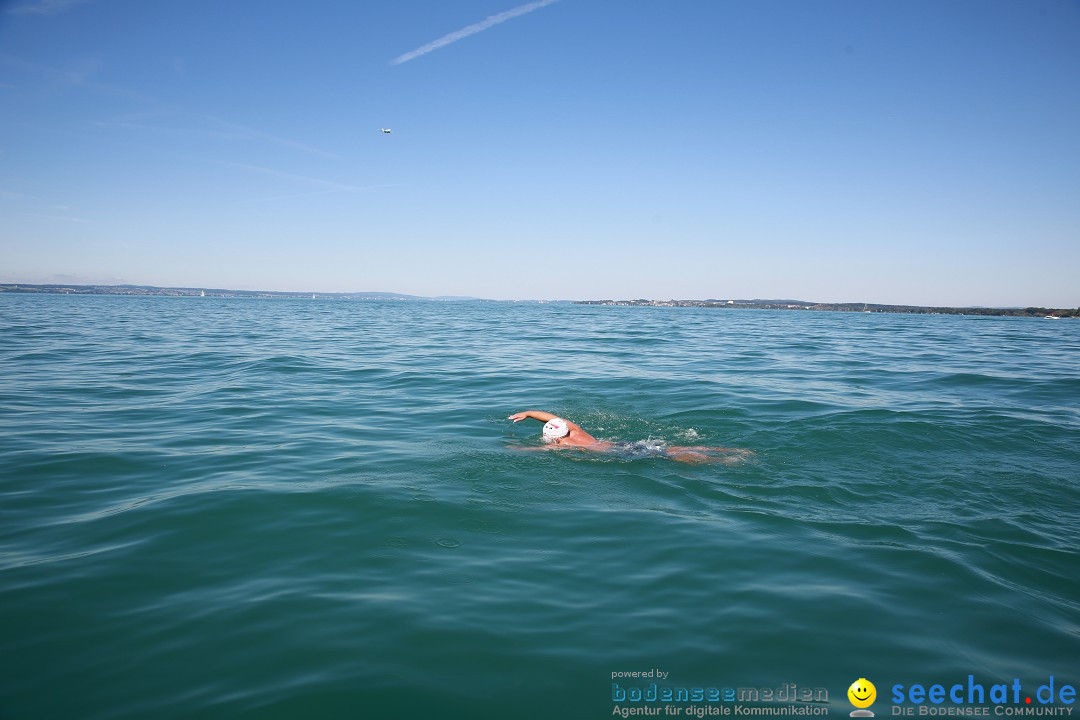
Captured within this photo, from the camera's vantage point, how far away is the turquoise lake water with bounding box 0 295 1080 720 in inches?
159

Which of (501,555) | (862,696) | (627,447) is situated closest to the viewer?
(862,696)

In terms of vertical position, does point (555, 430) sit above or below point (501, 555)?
above

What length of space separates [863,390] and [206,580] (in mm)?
15465

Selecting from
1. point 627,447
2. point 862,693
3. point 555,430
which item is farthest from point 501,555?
point 627,447

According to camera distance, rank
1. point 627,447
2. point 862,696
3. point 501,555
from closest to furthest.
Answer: point 862,696, point 501,555, point 627,447

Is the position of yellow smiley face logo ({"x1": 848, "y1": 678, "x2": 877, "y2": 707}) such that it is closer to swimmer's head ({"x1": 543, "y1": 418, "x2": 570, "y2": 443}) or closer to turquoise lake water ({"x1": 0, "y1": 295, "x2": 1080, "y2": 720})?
turquoise lake water ({"x1": 0, "y1": 295, "x2": 1080, "y2": 720})

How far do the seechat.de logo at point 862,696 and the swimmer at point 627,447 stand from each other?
501cm

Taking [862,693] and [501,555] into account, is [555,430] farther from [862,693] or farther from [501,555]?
[862,693]

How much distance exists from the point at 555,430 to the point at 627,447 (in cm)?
129

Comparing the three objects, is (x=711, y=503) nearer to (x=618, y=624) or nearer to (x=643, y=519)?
(x=643, y=519)

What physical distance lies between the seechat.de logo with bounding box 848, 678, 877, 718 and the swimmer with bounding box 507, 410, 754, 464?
5.01 meters

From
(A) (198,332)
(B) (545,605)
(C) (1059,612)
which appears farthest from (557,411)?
(A) (198,332)

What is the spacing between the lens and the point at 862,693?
12.8 ft

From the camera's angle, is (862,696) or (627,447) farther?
(627,447)
